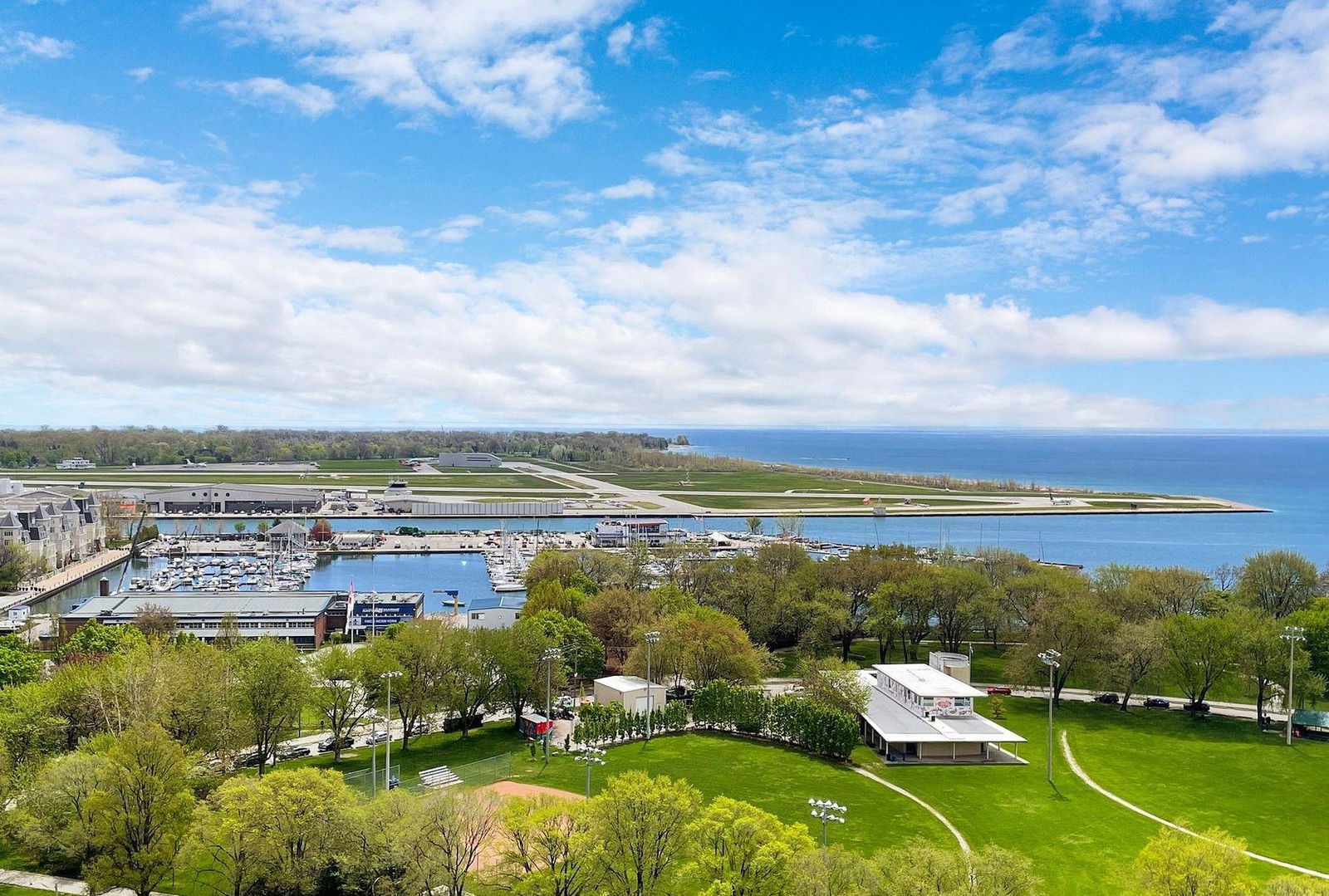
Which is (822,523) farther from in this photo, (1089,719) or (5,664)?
(5,664)

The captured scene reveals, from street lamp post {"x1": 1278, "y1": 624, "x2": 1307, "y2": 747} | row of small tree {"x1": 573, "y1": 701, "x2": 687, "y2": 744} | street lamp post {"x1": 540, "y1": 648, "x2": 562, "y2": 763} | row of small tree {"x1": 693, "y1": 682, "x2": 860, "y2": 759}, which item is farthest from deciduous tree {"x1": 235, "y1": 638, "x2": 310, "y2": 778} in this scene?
street lamp post {"x1": 1278, "y1": 624, "x2": 1307, "y2": 747}

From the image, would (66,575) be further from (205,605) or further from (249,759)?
(249,759)

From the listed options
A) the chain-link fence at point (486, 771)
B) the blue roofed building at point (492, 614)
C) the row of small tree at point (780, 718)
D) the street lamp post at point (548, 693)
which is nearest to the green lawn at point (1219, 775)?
the row of small tree at point (780, 718)

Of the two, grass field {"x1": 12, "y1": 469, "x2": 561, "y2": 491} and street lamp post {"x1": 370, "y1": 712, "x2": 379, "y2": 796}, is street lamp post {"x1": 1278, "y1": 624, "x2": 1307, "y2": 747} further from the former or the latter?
grass field {"x1": 12, "y1": 469, "x2": 561, "y2": 491}

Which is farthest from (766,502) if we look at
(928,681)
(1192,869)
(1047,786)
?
(1192,869)

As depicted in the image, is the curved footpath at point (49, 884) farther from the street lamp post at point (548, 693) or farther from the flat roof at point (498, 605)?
the flat roof at point (498, 605)

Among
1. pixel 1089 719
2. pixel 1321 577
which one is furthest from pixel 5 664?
pixel 1321 577
